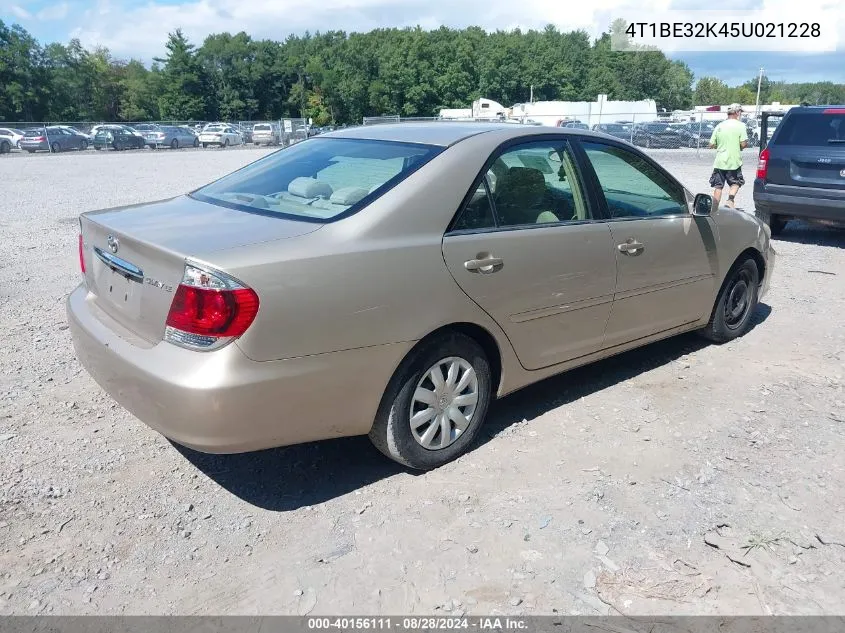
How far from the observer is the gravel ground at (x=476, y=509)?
268cm

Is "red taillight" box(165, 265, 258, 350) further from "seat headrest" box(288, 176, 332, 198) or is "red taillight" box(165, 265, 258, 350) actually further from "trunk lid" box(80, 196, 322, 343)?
"seat headrest" box(288, 176, 332, 198)

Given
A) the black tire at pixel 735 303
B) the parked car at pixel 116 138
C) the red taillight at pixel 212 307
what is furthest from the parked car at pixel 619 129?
the red taillight at pixel 212 307

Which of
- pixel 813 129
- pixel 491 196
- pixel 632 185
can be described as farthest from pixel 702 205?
pixel 813 129

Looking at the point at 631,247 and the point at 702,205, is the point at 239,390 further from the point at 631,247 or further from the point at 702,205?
the point at 702,205

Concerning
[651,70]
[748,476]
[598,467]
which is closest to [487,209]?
[598,467]

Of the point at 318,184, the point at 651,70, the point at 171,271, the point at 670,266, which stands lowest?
the point at 670,266

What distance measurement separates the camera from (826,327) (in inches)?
234

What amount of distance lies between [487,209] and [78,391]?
2.74m

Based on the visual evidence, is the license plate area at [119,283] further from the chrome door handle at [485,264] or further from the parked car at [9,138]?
the parked car at [9,138]

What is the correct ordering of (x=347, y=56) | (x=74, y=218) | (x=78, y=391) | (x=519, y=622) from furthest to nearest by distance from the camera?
(x=347, y=56)
(x=74, y=218)
(x=78, y=391)
(x=519, y=622)

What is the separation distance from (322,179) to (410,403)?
1231 millimetres

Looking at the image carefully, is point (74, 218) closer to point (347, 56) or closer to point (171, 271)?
point (171, 271)

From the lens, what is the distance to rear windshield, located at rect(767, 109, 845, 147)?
8852mm

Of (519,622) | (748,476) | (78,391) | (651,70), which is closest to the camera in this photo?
(519,622)
